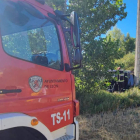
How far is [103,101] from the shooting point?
631 cm

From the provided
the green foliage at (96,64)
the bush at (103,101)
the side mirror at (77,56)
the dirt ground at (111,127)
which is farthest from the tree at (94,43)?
the side mirror at (77,56)

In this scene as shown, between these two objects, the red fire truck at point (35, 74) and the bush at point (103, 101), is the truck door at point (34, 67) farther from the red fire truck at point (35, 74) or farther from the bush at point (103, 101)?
the bush at point (103, 101)

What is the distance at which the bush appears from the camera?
19.1ft

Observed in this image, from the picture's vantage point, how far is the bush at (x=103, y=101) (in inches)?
230

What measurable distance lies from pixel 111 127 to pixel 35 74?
10.1 ft

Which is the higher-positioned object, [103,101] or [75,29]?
[75,29]

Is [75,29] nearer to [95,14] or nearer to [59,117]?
[59,117]

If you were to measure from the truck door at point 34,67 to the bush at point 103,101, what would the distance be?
337 centimetres

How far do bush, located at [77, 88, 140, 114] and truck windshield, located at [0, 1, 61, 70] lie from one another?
364 centimetres


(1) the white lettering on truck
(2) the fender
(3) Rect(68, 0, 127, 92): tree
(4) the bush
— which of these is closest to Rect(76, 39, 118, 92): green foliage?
(3) Rect(68, 0, 127, 92): tree

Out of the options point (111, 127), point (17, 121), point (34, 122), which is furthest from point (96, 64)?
point (17, 121)

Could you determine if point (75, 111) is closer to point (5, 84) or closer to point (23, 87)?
point (23, 87)

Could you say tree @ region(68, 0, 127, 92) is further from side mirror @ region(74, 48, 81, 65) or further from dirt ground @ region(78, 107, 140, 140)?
side mirror @ region(74, 48, 81, 65)

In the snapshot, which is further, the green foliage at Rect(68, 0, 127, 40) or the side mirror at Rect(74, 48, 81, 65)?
the green foliage at Rect(68, 0, 127, 40)
